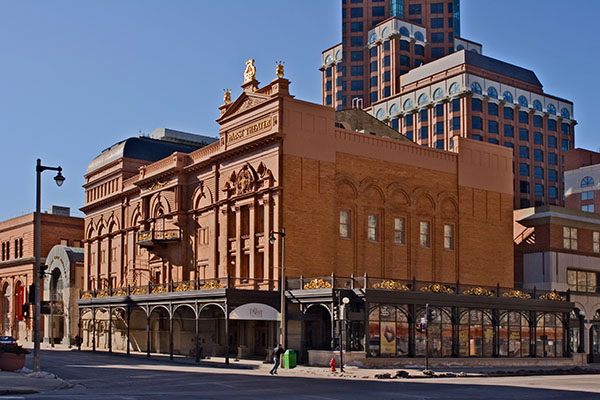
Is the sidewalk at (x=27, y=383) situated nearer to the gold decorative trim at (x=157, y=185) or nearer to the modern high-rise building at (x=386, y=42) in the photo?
the gold decorative trim at (x=157, y=185)

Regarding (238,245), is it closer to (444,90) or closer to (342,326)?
(342,326)

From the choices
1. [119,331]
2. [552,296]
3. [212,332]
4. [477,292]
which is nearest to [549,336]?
[552,296]

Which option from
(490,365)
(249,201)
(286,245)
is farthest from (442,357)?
(249,201)

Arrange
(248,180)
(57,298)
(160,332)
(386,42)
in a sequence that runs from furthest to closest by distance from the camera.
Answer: (386,42)
(57,298)
(160,332)
(248,180)

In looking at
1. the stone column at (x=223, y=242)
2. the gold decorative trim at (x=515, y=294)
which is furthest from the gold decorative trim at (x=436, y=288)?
the stone column at (x=223, y=242)

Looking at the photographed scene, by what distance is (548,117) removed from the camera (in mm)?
121562

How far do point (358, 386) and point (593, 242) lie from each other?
42867 mm

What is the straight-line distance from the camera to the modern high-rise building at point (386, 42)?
12588cm

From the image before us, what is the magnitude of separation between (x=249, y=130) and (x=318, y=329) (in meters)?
15.2

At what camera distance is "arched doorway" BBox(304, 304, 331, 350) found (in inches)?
2013

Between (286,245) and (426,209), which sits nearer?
(286,245)

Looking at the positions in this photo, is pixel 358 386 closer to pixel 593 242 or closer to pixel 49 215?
pixel 593 242

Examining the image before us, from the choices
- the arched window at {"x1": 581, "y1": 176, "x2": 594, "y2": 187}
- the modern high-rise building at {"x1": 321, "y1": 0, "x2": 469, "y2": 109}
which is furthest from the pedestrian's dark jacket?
the modern high-rise building at {"x1": 321, "y1": 0, "x2": 469, "y2": 109}

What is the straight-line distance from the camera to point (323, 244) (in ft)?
182
